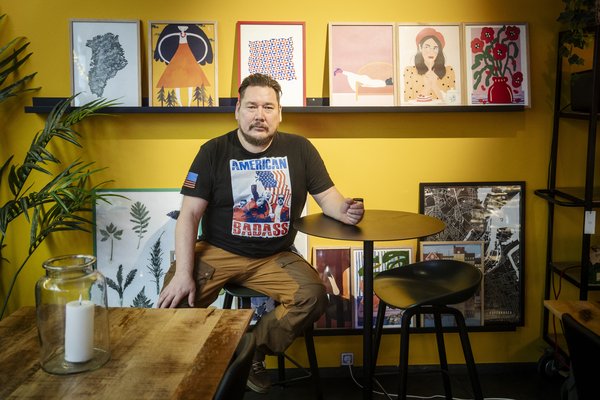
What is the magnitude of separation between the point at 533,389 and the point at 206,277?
1791 mm

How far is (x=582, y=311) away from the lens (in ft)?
6.64

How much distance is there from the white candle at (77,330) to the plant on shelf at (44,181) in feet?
4.82

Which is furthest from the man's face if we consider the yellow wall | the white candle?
the white candle

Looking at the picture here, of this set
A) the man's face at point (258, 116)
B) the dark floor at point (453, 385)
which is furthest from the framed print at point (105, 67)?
the dark floor at point (453, 385)

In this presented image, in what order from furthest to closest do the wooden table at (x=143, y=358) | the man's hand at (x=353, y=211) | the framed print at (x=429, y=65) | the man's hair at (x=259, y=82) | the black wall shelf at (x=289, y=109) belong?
1. the framed print at (x=429, y=65)
2. the black wall shelf at (x=289, y=109)
3. the man's hair at (x=259, y=82)
4. the man's hand at (x=353, y=211)
5. the wooden table at (x=143, y=358)

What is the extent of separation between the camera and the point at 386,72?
326 centimetres

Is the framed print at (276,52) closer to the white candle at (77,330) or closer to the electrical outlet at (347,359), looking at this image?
the electrical outlet at (347,359)

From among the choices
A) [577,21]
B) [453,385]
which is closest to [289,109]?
[577,21]

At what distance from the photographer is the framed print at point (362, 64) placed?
10.6 ft

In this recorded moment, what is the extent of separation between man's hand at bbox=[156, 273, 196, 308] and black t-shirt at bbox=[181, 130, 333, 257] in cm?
27

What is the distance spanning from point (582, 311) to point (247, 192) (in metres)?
1.54

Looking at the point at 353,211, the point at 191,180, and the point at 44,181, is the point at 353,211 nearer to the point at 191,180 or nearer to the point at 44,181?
the point at 191,180

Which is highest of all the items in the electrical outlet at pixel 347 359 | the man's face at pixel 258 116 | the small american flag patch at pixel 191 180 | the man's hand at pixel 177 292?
the man's face at pixel 258 116

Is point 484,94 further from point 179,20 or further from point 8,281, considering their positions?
point 8,281
